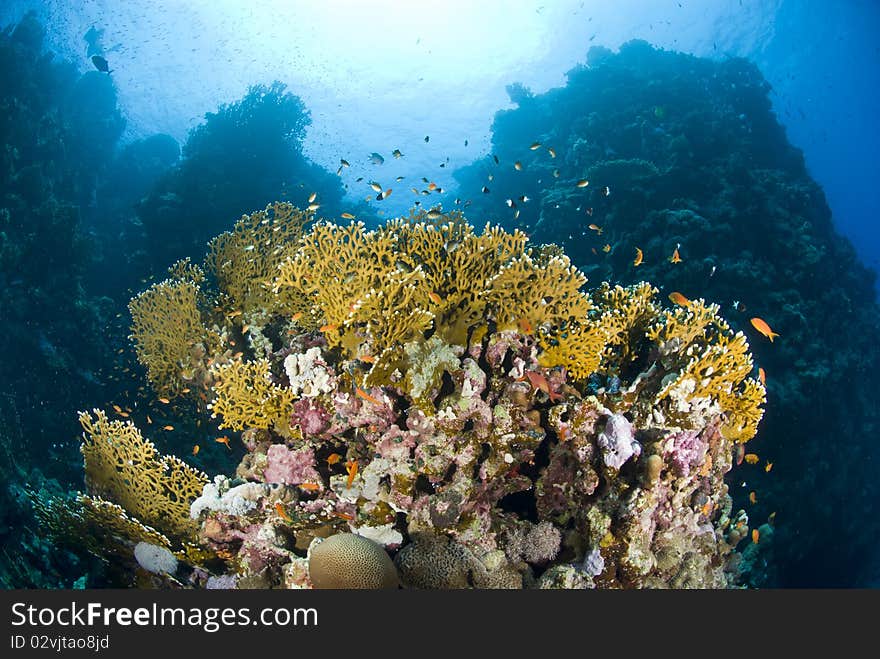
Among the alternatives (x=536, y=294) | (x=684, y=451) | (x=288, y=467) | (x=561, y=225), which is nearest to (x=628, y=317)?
(x=536, y=294)

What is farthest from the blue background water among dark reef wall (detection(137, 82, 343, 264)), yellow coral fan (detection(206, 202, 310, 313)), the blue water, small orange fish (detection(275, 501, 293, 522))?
small orange fish (detection(275, 501, 293, 522))

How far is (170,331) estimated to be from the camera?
6.50 m

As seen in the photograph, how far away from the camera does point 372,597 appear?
327cm

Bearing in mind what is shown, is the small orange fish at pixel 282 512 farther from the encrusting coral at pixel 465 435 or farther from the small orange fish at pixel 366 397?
A: the small orange fish at pixel 366 397

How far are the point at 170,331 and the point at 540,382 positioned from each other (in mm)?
5456

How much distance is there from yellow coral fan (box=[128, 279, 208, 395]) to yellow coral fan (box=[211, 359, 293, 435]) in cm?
195

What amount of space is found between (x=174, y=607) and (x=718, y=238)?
1644 centimetres

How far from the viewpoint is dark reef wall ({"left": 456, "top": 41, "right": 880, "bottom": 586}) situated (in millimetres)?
13070

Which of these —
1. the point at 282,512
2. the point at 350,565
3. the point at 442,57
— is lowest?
the point at 350,565

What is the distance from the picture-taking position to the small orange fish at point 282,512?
4.34m

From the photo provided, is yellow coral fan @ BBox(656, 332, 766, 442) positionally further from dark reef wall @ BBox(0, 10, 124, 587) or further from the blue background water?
the blue background water

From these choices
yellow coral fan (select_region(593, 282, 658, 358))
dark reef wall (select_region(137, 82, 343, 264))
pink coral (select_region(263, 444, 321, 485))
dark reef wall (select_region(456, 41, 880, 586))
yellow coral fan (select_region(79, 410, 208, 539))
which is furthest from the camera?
dark reef wall (select_region(137, 82, 343, 264))

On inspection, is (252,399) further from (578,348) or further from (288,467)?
(578,348)

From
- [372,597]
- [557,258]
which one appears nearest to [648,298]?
[557,258]
